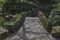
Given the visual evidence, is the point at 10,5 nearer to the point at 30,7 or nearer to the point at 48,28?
the point at 30,7

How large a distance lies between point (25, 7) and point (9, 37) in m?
5.90

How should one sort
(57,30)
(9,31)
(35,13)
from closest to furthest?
(57,30), (9,31), (35,13)

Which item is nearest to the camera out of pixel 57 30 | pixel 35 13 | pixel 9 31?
pixel 57 30

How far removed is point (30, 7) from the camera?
12.6m

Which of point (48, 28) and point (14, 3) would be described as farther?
point (14, 3)

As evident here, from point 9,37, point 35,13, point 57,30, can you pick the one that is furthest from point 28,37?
point 35,13

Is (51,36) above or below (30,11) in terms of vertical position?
above

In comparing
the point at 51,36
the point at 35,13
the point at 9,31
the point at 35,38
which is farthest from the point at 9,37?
the point at 35,13

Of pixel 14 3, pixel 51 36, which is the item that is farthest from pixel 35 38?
pixel 14 3

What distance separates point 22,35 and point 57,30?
1.54m

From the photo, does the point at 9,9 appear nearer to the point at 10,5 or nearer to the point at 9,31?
the point at 10,5

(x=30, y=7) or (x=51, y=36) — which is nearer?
(x=51, y=36)

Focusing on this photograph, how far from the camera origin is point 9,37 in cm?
690

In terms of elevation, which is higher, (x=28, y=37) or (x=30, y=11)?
(x=28, y=37)
